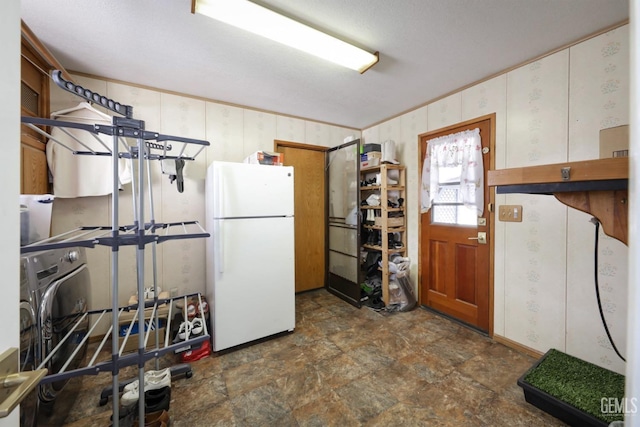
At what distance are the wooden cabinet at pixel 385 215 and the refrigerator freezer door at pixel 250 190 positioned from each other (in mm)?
1206

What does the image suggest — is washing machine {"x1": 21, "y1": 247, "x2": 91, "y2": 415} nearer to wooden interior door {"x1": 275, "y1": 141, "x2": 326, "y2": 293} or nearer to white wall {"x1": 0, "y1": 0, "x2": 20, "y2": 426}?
white wall {"x1": 0, "y1": 0, "x2": 20, "y2": 426}

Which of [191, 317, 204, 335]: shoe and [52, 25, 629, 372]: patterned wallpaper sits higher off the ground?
[52, 25, 629, 372]: patterned wallpaper

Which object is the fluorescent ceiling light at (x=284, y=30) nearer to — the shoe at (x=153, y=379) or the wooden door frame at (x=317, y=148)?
the wooden door frame at (x=317, y=148)

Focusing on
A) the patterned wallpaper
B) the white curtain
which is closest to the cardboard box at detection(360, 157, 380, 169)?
the patterned wallpaper

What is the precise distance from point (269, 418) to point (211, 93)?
285 cm

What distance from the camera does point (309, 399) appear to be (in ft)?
5.14

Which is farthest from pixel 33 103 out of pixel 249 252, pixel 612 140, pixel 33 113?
pixel 612 140

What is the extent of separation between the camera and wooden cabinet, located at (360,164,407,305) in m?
2.87

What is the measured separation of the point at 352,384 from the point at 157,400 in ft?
4.06

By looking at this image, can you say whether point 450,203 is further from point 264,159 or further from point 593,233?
point 264,159

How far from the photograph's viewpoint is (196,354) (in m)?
1.96

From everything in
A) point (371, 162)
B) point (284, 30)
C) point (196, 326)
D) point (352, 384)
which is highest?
point (284, 30)

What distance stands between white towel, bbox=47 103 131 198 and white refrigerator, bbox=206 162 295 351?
3.06 ft

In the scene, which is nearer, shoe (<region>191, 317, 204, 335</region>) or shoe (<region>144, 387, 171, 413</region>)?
shoe (<region>144, 387, 171, 413</region>)
